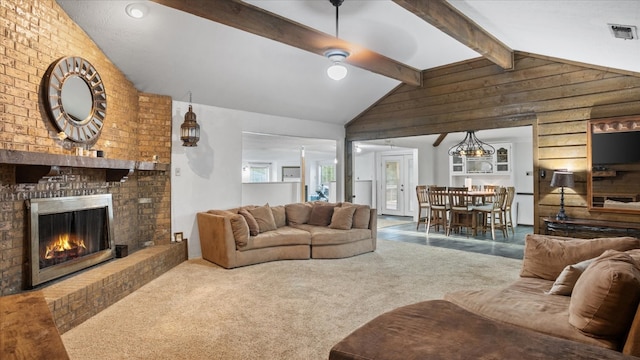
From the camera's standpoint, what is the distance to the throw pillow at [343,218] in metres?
5.52

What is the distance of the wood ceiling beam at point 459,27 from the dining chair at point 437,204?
3.20m

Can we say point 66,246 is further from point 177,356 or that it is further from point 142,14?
point 142,14

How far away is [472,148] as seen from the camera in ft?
27.5

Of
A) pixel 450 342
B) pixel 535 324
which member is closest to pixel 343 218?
pixel 535 324

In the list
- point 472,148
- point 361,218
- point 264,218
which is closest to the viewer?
point 264,218

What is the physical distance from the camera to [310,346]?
8.35ft

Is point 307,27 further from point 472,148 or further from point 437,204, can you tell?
point 472,148

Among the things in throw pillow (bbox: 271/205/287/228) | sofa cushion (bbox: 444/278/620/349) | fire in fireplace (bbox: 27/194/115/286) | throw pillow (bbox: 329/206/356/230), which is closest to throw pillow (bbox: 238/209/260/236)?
throw pillow (bbox: 271/205/287/228)

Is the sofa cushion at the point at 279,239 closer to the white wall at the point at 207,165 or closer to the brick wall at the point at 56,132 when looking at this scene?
the white wall at the point at 207,165

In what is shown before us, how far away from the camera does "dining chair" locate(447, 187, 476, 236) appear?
7145 mm

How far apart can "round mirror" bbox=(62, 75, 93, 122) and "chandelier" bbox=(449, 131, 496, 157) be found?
708 centimetres

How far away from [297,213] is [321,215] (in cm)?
41

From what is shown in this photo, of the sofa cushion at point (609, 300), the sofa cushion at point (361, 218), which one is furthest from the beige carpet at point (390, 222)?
the sofa cushion at point (609, 300)

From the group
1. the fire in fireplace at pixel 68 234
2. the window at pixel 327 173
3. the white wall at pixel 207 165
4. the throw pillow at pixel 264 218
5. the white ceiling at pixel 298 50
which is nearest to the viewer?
the fire in fireplace at pixel 68 234
